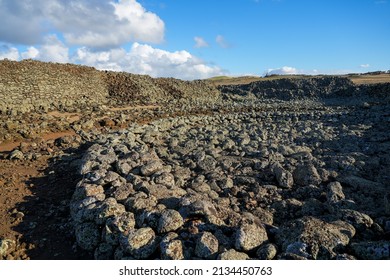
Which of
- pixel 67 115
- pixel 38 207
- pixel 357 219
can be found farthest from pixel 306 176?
pixel 67 115

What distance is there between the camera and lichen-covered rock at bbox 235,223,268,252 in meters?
4.58

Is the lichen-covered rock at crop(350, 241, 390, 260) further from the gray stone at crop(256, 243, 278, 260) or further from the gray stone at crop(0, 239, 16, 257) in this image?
the gray stone at crop(0, 239, 16, 257)

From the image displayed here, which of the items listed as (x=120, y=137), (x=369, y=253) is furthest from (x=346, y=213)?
(x=120, y=137)

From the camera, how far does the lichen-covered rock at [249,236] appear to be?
15.0 ft

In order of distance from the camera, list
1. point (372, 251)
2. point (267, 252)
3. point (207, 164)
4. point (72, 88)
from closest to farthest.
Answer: point (372, 251), point (267, 252), point (207, 164), point (72, 88)

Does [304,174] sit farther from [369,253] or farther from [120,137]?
[120,137]

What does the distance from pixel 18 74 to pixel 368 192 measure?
81.5ft

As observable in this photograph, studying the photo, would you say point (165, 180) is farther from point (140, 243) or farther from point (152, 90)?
point (152, 90)

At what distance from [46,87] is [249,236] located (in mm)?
24507

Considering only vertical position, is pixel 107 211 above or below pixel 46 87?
below

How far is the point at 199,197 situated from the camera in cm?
634

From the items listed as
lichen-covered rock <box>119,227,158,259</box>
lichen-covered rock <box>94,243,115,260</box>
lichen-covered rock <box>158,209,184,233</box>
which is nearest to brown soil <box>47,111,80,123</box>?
lichen-covered rock <box>94,243,115,260</box>

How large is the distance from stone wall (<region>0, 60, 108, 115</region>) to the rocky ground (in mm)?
10606

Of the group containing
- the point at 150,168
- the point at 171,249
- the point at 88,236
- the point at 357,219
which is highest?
the point at 150,168
